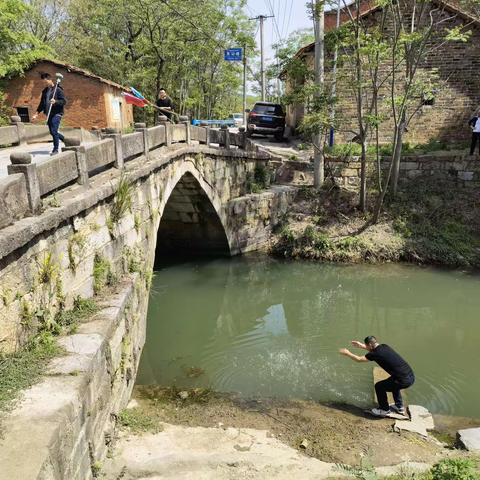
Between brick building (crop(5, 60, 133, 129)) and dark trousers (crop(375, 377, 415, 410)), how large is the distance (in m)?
16.7

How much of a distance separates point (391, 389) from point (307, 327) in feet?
13.0

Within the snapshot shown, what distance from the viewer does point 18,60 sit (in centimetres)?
1845

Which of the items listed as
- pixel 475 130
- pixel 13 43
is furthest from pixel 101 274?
pixel 13 43

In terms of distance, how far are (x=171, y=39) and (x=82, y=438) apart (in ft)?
74.6

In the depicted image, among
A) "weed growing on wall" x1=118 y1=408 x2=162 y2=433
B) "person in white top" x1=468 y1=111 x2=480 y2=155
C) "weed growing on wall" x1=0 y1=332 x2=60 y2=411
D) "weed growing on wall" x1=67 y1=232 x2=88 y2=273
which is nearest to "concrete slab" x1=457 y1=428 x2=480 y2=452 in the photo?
"weed growing on wall" x1=118 y1=408 x2=162 y2=433

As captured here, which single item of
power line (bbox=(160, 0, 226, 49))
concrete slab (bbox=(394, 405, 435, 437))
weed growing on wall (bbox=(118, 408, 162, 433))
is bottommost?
concrete slab (bbox=(394, 405, 435, 437))

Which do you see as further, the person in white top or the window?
the window

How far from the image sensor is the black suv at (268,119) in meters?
21.5

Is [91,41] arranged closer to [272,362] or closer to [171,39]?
[171,39]

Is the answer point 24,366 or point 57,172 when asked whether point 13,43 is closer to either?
point 57,172

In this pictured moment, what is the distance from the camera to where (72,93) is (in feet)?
64.0

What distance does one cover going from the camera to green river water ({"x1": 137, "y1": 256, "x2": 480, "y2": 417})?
8148mm

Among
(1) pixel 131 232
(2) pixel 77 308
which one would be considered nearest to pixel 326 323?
(1) pixel 131 232

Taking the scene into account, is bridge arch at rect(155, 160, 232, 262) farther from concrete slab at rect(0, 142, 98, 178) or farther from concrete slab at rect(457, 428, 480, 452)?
concrete slab at rect(457, 428, 480, 452)
